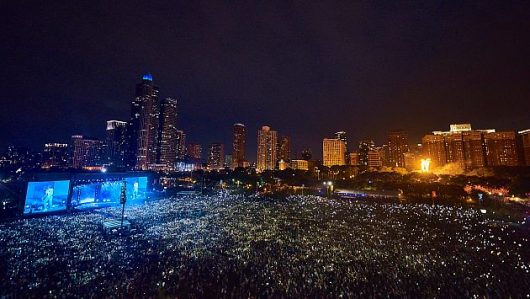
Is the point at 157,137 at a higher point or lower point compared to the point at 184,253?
higher

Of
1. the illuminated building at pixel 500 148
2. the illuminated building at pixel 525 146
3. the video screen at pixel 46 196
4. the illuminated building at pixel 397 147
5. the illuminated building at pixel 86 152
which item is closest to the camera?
Answer: the video screen at pixel 46 196

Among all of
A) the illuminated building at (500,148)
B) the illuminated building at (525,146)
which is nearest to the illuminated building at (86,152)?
the illuminated building at (500,148)

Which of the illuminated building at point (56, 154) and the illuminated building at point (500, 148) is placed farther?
the illuminated building at point (56, 154)

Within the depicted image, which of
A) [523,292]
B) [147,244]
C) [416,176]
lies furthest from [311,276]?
[416,176]

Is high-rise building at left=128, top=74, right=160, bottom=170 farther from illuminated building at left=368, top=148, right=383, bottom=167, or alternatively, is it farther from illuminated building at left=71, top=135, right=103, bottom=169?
illuminated building at left=368, top=148, right=383, bottom=167

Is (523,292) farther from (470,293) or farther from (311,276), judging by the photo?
(311,276)

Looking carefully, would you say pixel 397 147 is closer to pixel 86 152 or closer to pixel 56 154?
pixel 86 152

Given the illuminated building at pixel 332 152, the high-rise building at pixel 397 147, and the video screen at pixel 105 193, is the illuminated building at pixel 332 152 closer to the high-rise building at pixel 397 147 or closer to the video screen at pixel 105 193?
the high-rise building at pixel 397 147
